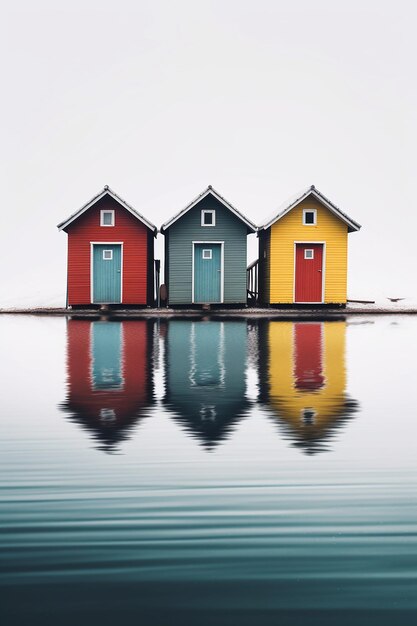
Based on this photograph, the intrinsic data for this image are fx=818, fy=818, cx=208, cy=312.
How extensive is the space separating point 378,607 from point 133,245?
1371 inches

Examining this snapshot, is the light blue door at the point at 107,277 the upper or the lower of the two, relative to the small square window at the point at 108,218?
lower

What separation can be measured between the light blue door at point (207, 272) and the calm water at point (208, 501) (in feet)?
85.1

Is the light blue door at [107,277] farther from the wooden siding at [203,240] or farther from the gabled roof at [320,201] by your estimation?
the gabled roof at [320,201]

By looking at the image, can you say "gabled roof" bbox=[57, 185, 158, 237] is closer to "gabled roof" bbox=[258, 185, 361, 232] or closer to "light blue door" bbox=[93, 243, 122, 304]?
"light blue door" bbox=[93, 243, 122, 304]

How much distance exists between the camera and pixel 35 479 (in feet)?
18.7

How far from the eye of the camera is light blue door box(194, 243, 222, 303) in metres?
37.8

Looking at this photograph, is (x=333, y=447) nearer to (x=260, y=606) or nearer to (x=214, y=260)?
(x=260, y=606)

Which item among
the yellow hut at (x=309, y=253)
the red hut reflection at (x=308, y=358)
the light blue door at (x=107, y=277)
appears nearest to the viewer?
the red hut reflection at (x=308, y=358)

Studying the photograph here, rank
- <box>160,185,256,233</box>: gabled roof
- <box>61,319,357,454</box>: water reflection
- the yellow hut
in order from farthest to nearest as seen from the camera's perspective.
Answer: the yellow hut, <box>160,185,256,233</box>: gabled roof, <box>61,319,357,454</box>: water reflection

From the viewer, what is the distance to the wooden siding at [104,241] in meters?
37.5

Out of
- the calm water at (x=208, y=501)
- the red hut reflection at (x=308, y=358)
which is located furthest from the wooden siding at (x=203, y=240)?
the calm water at (x=208, y=501)

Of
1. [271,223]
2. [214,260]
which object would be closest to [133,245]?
[214,260]

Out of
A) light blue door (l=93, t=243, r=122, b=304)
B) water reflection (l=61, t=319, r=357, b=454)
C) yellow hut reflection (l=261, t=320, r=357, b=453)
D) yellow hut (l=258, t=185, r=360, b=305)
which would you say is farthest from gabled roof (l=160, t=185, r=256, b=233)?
yellow hut reflection (l=261, t=320, r=357, b=453)

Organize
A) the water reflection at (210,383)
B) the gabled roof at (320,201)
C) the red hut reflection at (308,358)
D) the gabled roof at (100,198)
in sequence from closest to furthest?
the water reflection at (210,383) < the red hut reflection at (308,358) < the gabled roof at (100,198) < the gabled roof at (320,201)
